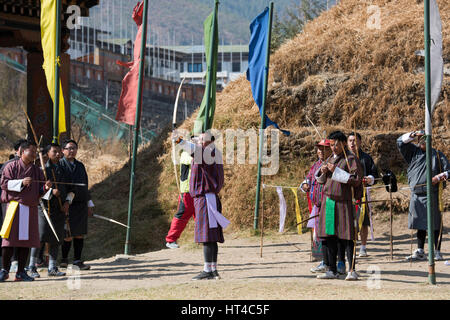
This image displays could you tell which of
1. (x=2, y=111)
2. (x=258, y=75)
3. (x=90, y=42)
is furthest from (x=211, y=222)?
(x=90, y=42)

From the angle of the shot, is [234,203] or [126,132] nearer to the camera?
Answer: [234,203]

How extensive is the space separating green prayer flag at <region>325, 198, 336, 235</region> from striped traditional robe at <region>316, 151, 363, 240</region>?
0.03 meters

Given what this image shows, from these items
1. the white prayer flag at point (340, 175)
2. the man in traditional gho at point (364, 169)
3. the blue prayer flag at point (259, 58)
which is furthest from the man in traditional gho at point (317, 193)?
the blue prayer flag at point (259, 58)

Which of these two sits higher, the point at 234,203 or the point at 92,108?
the point at 92,108

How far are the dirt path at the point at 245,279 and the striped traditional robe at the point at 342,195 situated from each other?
543mm

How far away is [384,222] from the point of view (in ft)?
37.6

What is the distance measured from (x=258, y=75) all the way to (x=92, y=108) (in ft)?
53.3

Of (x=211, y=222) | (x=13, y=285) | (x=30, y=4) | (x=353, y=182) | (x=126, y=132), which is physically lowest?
(x=13, y=285)

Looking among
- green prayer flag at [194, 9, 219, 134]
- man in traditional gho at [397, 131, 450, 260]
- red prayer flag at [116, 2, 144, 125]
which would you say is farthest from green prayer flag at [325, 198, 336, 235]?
red prayer flag at [116, 2, 144, 125]

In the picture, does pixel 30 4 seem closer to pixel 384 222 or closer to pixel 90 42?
pixel 384 222

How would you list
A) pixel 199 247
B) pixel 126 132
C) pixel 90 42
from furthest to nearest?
pixel 90 42 < pixel 126 132 < pixel 199 247

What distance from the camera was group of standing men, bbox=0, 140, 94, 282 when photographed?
7441 mm

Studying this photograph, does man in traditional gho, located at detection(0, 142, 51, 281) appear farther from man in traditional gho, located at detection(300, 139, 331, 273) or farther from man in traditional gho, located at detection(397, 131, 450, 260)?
man in traditional gho, located at detection(397, 131, 450, 260)

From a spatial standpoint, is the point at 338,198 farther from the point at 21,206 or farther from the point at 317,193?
the point at 21,206
